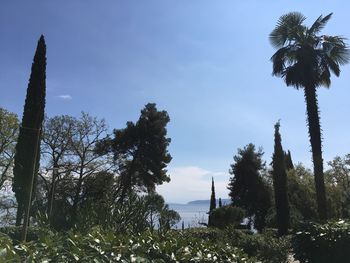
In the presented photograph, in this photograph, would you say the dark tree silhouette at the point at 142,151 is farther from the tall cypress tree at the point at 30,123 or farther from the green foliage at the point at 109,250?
the green foliage at the point at 109,250

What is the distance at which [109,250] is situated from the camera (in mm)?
2955

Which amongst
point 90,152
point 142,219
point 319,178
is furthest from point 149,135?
point 142,219

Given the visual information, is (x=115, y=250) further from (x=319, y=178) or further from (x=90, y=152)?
(x=90, y=152)

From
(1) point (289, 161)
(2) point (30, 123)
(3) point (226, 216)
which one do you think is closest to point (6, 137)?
(2) point (30, 123)

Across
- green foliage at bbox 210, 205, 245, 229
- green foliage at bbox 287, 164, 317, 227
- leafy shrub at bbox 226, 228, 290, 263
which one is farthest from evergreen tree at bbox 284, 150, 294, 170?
leafy shrub at bbox 226, 228, 290, 263

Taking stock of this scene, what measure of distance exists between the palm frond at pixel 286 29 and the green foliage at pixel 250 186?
21.5 m

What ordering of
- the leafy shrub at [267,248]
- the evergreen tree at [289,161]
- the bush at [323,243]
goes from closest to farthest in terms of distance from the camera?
the bush at [323,243] → the leafy shrub at [267,248] → the evergreen tree at [289,161]

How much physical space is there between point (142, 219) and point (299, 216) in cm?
2523

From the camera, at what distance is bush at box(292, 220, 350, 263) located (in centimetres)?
872

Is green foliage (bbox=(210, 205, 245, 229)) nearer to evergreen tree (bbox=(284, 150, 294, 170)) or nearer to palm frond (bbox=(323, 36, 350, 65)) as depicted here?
palm frond (bbox=(323, 36, 350, 65))

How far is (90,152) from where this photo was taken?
41.0 m

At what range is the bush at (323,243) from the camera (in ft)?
28.6

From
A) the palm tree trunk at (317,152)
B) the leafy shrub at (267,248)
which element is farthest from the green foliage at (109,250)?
the palm tree trunk at (317,152)

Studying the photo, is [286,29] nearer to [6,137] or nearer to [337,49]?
[337,49]
